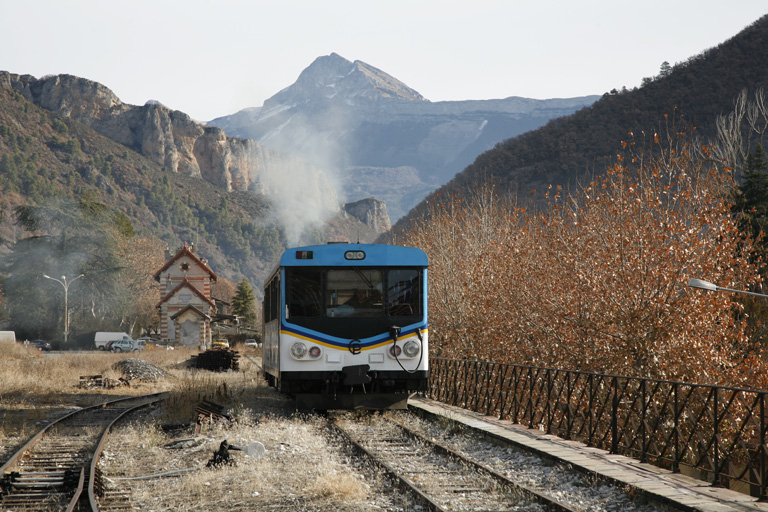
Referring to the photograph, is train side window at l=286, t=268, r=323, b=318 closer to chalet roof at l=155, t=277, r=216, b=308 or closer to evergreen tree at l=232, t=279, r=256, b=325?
chalet roof at l=155, t=277, r=216, b=308

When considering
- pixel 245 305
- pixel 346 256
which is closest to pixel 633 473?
pixel 346 256

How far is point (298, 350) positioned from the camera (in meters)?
13.9

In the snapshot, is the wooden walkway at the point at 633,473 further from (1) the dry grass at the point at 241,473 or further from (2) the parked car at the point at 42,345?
(2) the parked car at the point at 42,345

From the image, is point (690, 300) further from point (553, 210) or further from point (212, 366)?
point (212, 366)

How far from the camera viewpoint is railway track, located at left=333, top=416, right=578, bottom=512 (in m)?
8.02

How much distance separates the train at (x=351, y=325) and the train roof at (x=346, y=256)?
2 cm

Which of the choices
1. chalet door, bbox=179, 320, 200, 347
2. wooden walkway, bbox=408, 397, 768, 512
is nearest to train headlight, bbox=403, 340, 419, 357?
wooden walkway, bbox=408, 397, 768, 512

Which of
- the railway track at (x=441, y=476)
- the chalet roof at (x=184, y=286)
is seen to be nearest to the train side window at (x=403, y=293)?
the railway track at (x=441, y=476)

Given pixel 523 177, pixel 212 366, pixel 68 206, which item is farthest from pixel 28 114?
pixel 212 366

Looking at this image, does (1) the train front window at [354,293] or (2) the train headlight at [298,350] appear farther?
(1) the train front window at [354,293]

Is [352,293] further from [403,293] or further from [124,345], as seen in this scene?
[124,345]

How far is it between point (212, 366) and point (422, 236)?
14229mm

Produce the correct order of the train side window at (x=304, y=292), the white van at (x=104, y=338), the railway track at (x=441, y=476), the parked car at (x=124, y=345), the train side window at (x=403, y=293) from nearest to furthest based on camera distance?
1. the railway track at (x=441, y=476)
2. the train side window at (x=304, y=292)
3. the train side window at (x=403, y=293)
4. the parked car at (x=124, y=345)
5. the white van at (x=104, y=338)

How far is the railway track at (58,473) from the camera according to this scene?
845 cm
